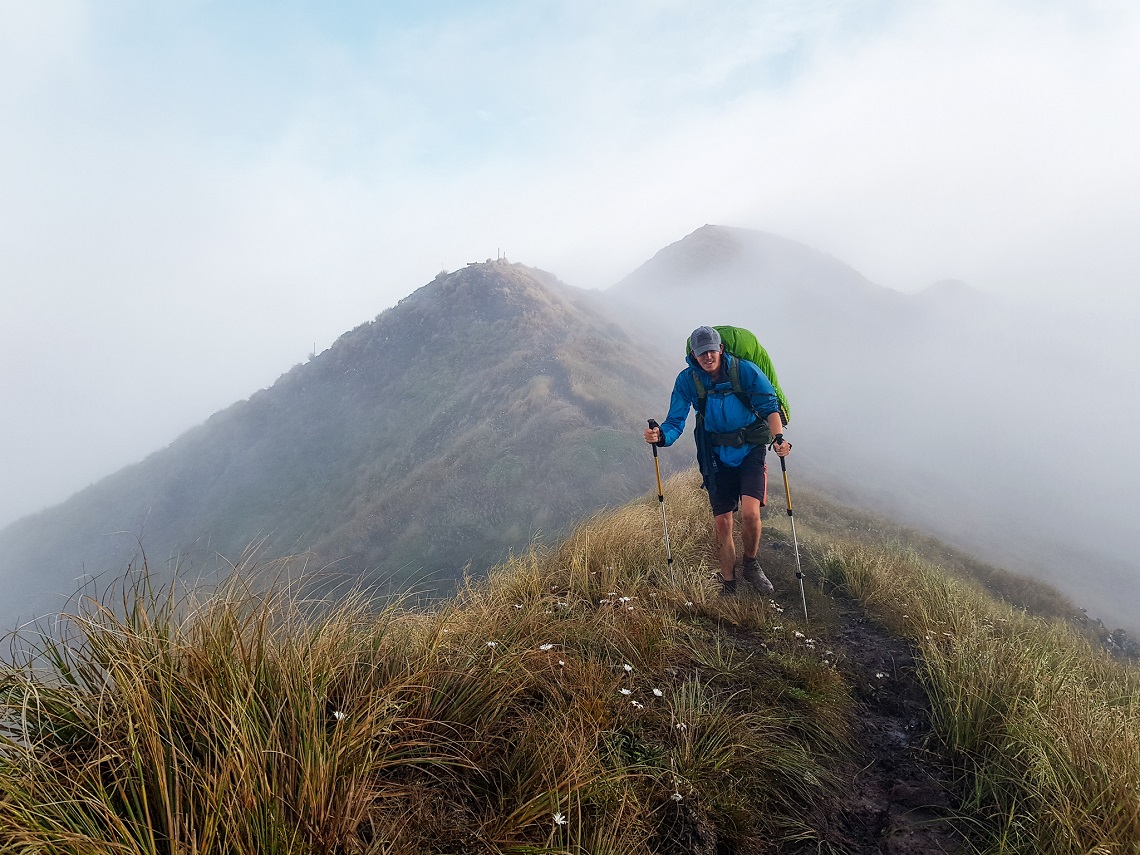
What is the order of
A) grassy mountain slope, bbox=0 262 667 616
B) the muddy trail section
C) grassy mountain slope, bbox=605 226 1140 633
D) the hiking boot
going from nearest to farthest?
the muddy trail section → the hiking boot → grassy mountain slope, bbox=0 262 667 616 → grassy mountain slope, bbox=605 226 1140 633

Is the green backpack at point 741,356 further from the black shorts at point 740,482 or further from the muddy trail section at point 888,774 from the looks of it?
the muddy trail section at point 888,774

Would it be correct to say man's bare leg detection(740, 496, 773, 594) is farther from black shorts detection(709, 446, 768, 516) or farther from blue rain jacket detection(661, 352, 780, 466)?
blue rain jacket detection(661, 352, 780, 466)

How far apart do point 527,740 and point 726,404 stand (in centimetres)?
390

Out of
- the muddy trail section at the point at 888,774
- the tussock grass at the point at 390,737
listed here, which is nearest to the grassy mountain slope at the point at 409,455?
the muddy trail section at the point at 888,774

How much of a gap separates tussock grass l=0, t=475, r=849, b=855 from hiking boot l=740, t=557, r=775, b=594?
205cm

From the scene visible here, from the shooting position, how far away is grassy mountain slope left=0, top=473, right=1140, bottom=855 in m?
1.76

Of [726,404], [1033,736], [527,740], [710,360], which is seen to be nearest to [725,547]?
[726,404]

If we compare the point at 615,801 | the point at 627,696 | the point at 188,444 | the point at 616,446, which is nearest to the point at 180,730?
the point at 615,801

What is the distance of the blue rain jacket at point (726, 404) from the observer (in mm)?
5430

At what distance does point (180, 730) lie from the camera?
203 cm

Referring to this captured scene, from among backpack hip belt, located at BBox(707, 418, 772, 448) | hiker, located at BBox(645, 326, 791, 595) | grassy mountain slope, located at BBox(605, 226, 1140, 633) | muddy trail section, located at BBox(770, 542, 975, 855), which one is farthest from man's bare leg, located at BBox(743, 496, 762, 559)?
grassy mountain slope, located at BBox(605, 226, 1140, 633)

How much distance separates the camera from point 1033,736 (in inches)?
112

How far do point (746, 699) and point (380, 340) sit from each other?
47.2 m

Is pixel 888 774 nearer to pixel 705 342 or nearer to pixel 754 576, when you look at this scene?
pixel 754 576
